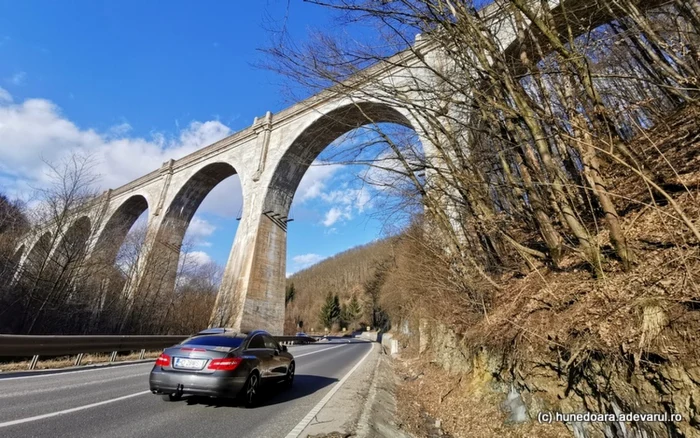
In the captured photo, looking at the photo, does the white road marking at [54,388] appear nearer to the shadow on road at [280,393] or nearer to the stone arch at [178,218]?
the shadow on road at [280,393]

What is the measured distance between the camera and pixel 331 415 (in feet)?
15.5

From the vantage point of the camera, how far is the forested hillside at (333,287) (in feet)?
240

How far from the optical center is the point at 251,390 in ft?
17.7

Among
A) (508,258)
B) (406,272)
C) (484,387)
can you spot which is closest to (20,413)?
(484,387)

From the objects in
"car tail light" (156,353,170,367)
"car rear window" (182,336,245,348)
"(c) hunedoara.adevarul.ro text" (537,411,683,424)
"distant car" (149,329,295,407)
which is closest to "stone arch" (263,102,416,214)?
"car rear window" (182,336,245,348)

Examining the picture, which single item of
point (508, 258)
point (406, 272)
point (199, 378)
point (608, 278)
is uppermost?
point (406, 272)

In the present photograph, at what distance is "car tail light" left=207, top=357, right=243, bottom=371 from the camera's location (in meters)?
4.93

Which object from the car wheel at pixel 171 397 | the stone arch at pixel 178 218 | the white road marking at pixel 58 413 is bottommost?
the car wheel at pixel 171 397

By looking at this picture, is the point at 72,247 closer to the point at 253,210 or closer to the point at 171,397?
the point at 253,210

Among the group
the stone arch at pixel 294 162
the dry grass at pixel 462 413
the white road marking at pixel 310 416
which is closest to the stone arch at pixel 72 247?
the stone arch at pixel 294 162

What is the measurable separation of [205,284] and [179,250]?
360 centimetres

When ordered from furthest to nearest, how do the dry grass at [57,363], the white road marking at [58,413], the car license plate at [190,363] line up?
the dry grass at [57,363] → the car license plate at [190,363] → the white road marking at [58,413]

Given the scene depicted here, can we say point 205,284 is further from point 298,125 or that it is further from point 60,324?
point 298,125

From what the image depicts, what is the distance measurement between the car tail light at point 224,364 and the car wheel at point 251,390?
0.41 meters
